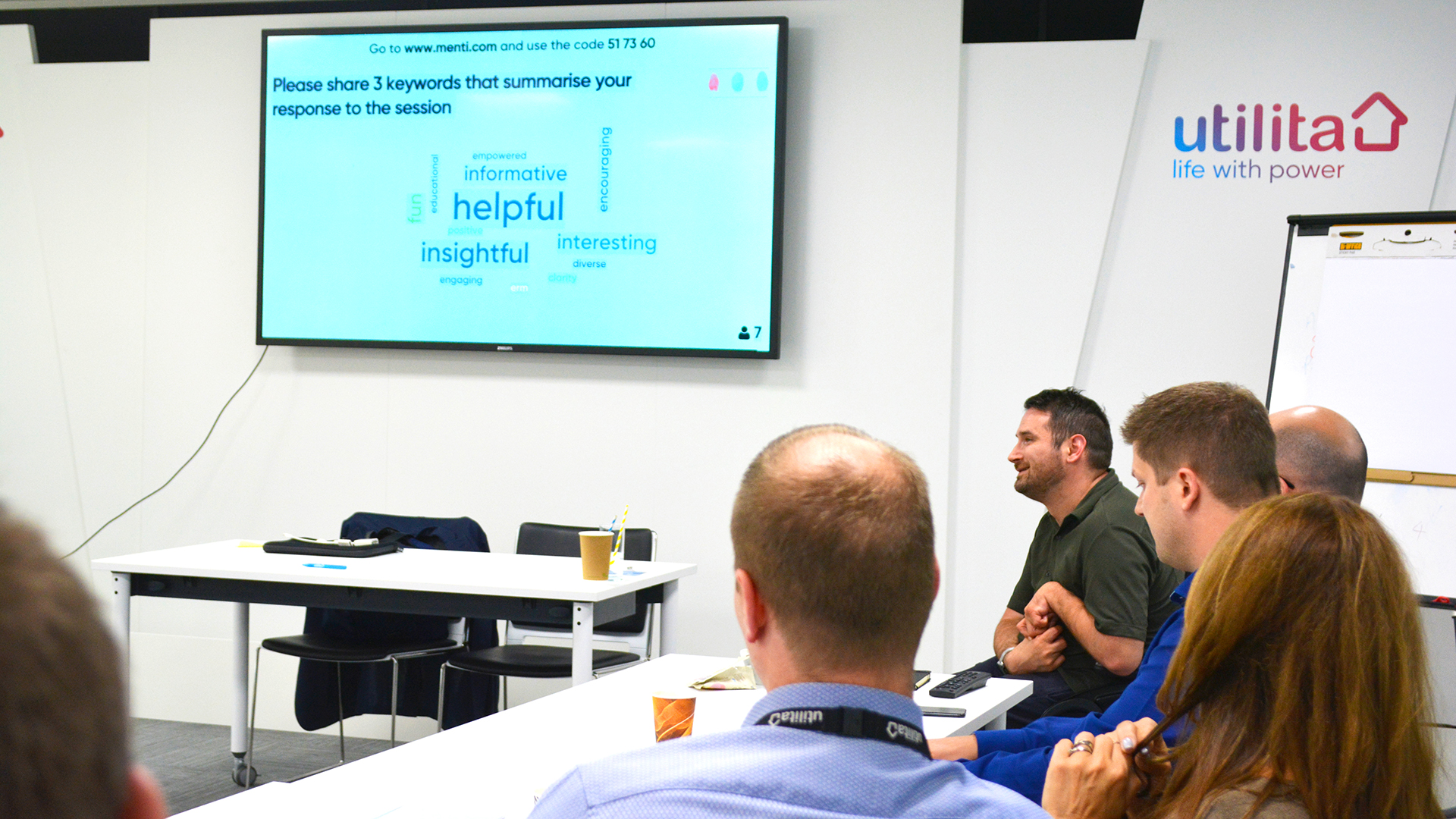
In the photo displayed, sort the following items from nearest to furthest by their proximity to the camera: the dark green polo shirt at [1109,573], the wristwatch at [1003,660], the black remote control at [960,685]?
the black remote control at [960,685], the dark green polo shirt at [1109,573], the wristwatch at [1003,660]

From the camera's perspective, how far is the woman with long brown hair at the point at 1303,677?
1.19 m

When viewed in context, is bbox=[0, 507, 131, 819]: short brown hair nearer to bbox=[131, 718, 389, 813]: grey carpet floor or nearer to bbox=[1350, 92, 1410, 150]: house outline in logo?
bbox=[131, 718, 389, 813]: grey carpet floor

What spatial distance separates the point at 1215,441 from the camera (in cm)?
193

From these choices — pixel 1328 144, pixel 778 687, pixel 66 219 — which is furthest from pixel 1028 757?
pixel 66 219

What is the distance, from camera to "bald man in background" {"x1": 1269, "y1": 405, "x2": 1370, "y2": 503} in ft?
8.17

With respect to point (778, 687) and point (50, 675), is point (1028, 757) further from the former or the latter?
point (50, 675)

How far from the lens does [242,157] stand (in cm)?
511

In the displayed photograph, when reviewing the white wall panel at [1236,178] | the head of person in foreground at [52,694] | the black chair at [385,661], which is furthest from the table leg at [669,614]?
the head of person in foreground at [52,694]

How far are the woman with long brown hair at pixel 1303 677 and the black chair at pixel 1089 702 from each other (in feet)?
4.58

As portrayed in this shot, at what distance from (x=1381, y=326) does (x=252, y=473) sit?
4.31 meters

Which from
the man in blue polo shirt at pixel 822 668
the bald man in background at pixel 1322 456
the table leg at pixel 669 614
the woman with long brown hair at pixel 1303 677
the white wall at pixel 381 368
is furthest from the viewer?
the white wall at pixel 381 368

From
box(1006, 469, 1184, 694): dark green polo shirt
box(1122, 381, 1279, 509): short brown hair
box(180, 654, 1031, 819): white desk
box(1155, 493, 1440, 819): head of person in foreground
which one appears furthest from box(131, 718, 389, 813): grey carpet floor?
box(1155, 493, 1440, 819): head of person in foreground

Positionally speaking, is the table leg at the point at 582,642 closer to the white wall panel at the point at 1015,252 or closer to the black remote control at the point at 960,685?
the black remote control at the point at 960,685

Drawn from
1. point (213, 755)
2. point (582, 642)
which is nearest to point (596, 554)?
point (582, 642)
